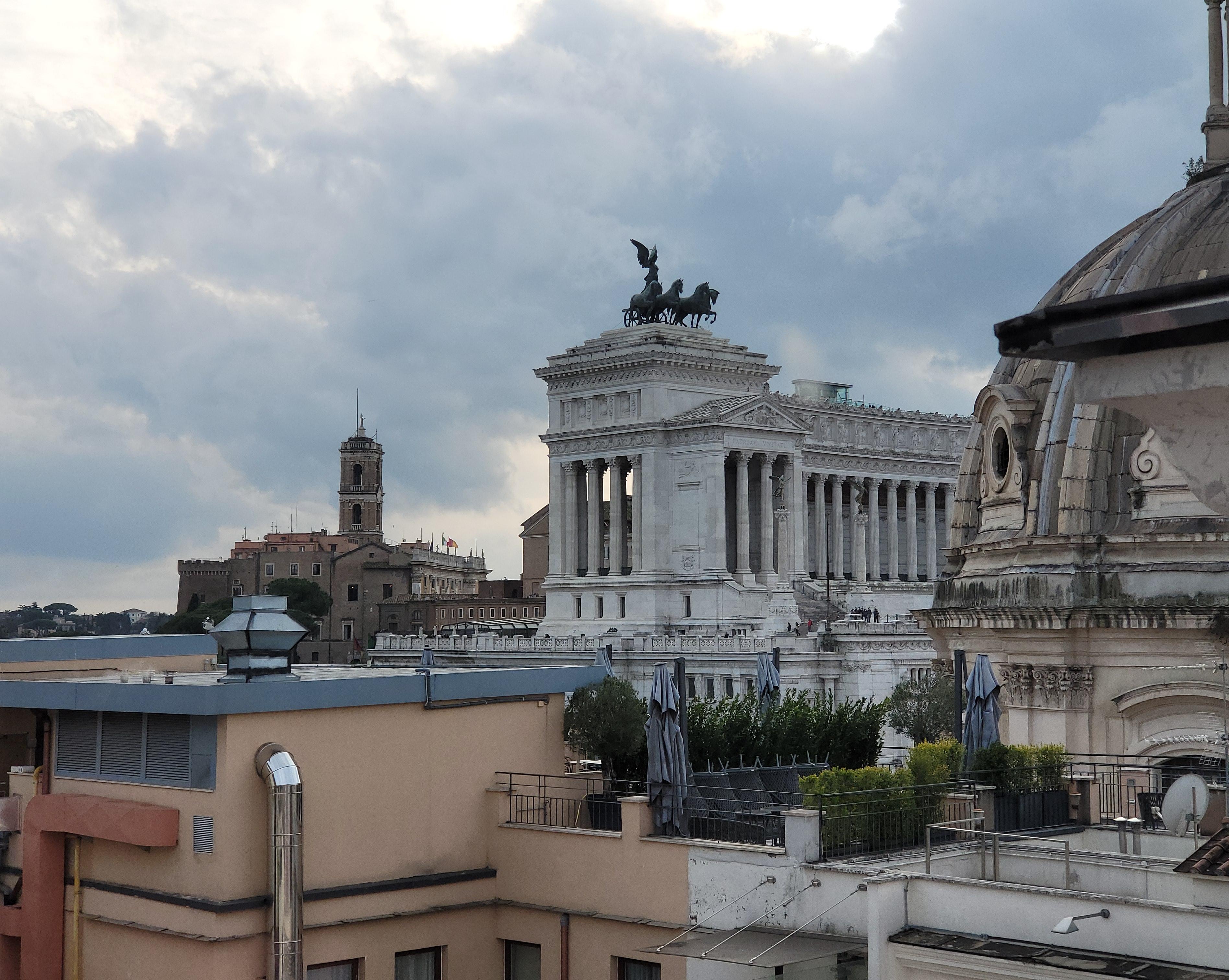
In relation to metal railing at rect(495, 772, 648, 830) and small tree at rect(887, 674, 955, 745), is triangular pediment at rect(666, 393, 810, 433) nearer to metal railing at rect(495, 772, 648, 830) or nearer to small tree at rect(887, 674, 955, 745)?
small tree at rect(887, 674, 955, 745)

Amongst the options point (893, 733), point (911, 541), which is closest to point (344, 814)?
point (893, 733)

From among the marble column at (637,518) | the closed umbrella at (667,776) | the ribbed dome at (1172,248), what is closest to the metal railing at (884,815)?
the closed umbrella at (667,776)

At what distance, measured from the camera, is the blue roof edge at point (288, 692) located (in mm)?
21625

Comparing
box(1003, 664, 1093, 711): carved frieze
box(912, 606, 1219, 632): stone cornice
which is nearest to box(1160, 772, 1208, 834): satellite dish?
box(912, 606, 1219, 632): stone cornice

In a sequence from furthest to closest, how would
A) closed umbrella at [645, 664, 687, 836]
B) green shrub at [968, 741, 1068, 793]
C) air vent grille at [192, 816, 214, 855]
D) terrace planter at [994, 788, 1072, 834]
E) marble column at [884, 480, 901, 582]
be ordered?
marble column at [884, 480, 901, 582] → green shrub at [968, 741, 1068, 793] → terrace planter at [994, 788, 1072, 834] → closed umbrella at [645, 664, 687, 836] → air vent grille at [192, 816, 214, 855]

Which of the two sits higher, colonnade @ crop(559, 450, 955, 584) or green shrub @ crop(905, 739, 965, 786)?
colonnade @ crop(559, 450, 955, 584)

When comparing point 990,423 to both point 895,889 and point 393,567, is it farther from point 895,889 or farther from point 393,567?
point 393,567

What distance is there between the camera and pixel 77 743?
24.7 m

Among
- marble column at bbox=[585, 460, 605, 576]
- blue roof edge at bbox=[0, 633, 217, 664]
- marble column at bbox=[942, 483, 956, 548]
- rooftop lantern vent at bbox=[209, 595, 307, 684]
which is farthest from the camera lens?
marble column at bbox=[942, 483, 956, 548]

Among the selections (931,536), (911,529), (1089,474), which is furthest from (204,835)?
(931,536)

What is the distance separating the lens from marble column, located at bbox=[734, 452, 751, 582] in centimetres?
11169

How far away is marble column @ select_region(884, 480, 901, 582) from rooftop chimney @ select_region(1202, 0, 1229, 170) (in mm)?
98168

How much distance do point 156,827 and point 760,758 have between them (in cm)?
1493

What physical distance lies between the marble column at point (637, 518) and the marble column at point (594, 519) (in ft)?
13.6
